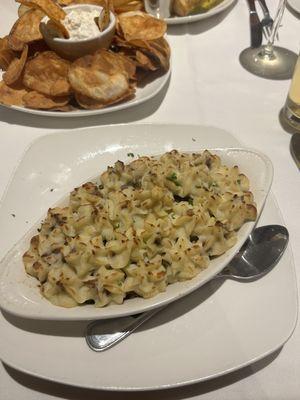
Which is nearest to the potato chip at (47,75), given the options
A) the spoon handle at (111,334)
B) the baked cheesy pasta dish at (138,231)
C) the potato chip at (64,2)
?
the potato chip at (64,2)

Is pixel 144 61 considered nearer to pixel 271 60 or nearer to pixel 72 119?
pixel 72 119

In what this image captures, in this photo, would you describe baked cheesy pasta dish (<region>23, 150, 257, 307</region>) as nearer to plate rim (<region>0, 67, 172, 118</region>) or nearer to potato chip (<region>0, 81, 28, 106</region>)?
plate rim (<region>0, 67, 172, 118</region>)

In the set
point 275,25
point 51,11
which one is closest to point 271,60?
point 275,25

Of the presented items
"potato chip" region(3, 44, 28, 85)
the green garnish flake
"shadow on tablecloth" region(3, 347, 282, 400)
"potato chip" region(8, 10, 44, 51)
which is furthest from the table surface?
the green garnish flake

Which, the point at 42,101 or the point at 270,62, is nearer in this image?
the point at 42,101

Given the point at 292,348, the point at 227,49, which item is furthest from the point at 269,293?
the point at 227,49

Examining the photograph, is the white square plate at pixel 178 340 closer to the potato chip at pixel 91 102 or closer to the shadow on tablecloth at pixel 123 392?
the shadow on tablecloth at pixel 123 392

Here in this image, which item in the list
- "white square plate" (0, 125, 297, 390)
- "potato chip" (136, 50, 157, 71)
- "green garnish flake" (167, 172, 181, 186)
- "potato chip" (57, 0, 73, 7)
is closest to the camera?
"white square plate" (0, 125, 297, 390)

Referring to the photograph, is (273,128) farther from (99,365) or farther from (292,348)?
(99,365)
